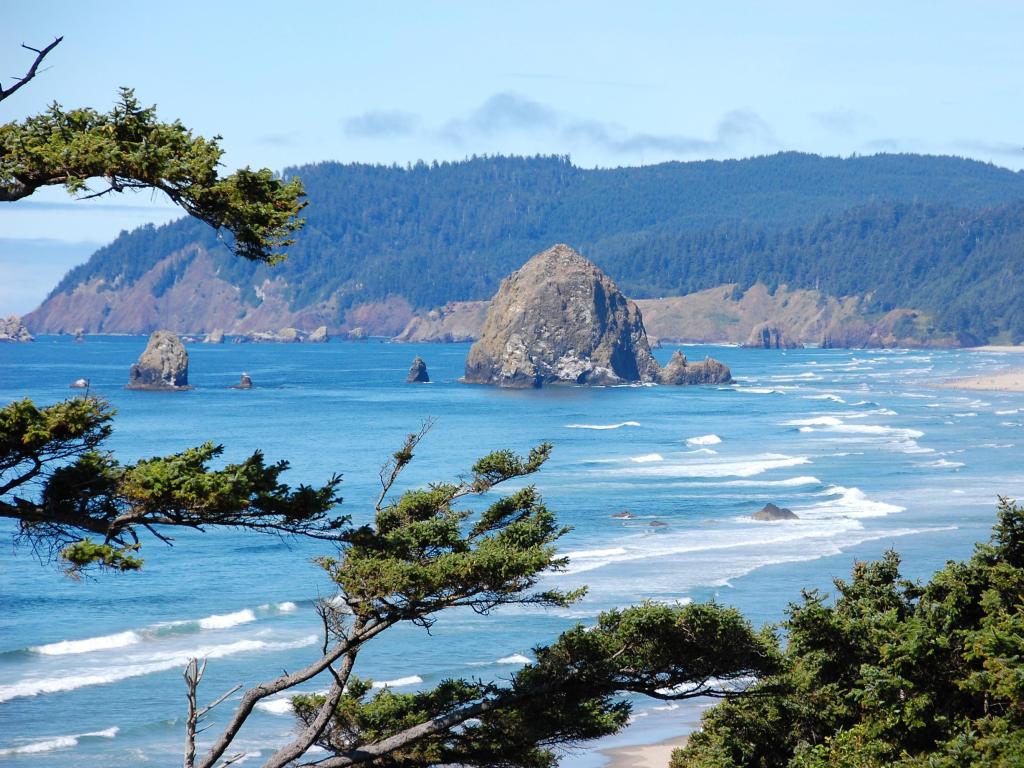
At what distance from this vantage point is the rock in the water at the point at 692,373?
156750mm

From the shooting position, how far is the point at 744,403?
411 ft

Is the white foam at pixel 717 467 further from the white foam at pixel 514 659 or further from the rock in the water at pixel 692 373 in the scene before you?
the rock in the water at pixel 692 373

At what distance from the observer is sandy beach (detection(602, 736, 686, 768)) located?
90.7 feet

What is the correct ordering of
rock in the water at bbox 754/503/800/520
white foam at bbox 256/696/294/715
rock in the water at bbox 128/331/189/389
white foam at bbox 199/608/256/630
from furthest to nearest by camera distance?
rock in the water at bbox 128/331/189/389, rock in the water at bbox 754/503/800/520, white foam at bbox 199/608/256/630, white foam at bbox 256/696/294/715

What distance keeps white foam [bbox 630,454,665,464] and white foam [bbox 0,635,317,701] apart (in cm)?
4251

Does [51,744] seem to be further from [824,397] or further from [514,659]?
[824,397]

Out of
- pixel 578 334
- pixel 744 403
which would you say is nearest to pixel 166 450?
pixel 744 403

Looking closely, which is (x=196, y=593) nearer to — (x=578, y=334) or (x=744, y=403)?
(x=744, y=403)

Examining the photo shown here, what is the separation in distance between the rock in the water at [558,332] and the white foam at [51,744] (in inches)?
4872

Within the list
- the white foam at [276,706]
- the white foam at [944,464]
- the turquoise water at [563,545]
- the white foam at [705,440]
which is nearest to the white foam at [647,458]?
the turquoise water at [563,545]

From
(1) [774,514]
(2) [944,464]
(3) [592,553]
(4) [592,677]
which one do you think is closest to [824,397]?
(2) [944,464]

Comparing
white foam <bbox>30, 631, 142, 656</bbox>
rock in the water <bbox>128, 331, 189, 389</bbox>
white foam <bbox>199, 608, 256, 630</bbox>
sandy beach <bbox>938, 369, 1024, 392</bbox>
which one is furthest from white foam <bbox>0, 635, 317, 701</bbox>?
sandy beach <bbox>938, 369, 1024, 392</bbox>

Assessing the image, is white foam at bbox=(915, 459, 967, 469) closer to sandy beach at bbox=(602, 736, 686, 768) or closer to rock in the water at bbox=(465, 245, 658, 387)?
sandy beach at bbox=(602, 736, 686, 768)

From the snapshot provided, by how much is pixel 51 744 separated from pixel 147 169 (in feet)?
68.8
